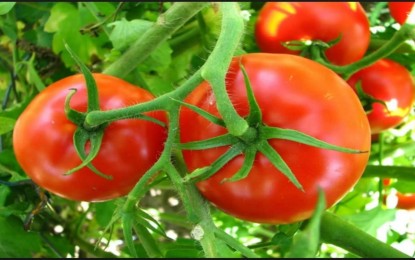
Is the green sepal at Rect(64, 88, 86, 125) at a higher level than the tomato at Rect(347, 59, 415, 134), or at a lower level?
higher

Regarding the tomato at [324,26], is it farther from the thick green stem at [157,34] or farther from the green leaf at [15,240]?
Answer: the green leaf at [15,240]

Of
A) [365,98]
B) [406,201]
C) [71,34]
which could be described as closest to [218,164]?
[365,98]

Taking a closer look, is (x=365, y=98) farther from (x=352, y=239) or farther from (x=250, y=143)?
(x=250, y=143)

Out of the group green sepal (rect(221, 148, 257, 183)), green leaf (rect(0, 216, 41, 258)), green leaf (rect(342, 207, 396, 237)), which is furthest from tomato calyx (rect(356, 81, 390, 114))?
green leaf (rect(0, 216, 41, 258))

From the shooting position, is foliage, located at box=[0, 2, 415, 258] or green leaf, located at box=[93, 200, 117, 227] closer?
foliage, located at box=[0, 2, 415, 258]

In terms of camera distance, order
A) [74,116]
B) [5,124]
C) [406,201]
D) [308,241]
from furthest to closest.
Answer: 1. [406,201]
2. [5,124]
3. [74,116]
4. [308,241]

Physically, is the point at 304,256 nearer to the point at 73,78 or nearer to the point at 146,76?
the point at 73,78

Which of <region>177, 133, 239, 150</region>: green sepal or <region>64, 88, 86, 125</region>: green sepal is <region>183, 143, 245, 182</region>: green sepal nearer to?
<region>177, 133, 239, 150</region>: green sepal
